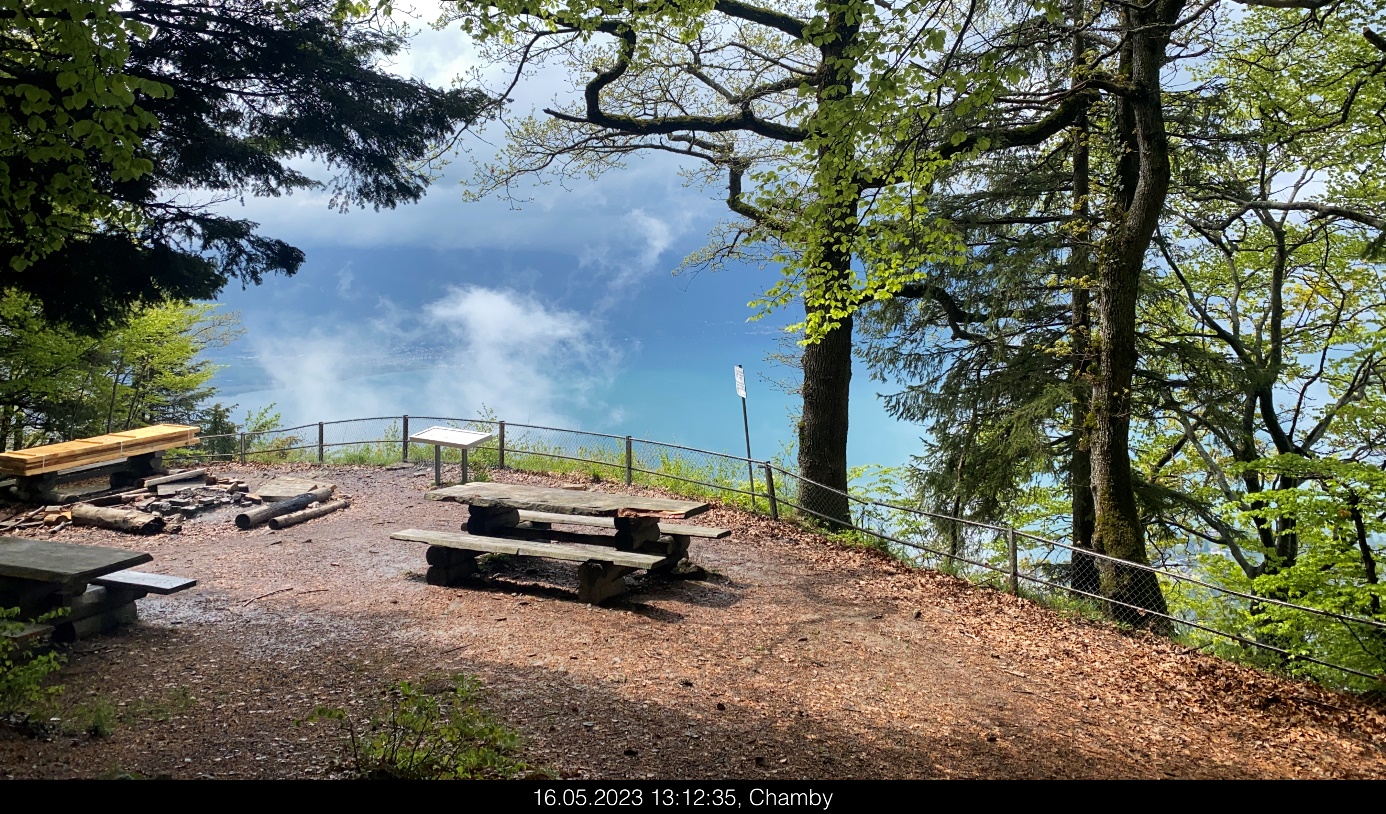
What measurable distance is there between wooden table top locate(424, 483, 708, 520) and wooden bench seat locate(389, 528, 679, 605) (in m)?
A: 0.40

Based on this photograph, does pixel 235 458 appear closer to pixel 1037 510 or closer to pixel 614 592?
pixel 614 592

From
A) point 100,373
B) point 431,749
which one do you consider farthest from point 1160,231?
point 100,373

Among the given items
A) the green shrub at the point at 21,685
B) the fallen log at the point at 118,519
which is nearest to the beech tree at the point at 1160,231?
the green shrub at the point at 21,685

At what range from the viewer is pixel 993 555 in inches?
466

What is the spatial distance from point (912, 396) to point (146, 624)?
1006 centimetres

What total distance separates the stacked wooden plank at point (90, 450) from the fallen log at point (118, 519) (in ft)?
3.13

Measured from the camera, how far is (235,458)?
58.7ft

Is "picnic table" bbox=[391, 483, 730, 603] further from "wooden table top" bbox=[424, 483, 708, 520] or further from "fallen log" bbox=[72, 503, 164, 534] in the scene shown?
"fallen log" bbox=[72, 503, 164, 534]

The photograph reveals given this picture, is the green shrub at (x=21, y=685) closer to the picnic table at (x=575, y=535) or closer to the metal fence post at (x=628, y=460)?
the picnic table at (x=575, y=535)

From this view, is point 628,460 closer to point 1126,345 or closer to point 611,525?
point 611,525

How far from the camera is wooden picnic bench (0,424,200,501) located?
12000 mm

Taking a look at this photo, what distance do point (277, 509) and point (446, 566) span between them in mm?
5026
